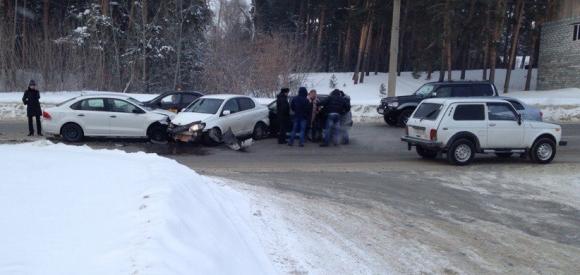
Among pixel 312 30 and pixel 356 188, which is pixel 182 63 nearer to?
pixel 312 30

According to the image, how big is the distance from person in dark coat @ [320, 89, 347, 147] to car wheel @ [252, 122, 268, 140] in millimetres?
2265

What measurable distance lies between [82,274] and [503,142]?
1260 centimetres

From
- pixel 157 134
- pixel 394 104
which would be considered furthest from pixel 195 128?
pixel 394 104

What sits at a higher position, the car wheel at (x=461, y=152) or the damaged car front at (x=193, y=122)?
the damaged car front at (x=193, y=122)

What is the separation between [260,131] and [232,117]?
1.65 meters

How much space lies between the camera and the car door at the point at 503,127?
46.7 feet

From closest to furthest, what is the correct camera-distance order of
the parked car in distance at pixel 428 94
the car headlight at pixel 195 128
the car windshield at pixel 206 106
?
1. the car headlight at pixel 195 128
2. the car windshield at pixel 206 106
3. the parked car in distance at pixel 428 94

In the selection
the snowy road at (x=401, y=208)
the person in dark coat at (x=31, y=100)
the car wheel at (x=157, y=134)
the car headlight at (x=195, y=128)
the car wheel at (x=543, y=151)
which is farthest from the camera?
the person in dark coat at (x=31, y=100)

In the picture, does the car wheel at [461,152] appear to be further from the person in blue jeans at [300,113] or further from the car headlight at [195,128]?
the car headlight at [195,128]

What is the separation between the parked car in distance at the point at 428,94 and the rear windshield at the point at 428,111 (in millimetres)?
5826

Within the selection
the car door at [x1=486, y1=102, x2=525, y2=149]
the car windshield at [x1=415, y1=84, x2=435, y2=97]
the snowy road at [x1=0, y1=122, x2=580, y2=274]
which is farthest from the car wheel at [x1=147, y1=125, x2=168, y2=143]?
the car windshield at [x1=415, y1=84, x2=435, y2=97]

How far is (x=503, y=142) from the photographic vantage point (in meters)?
14.4

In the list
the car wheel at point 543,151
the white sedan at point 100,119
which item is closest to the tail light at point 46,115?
the white sedan at point 100,119

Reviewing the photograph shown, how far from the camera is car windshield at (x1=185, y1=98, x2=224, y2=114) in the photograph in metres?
16.9
